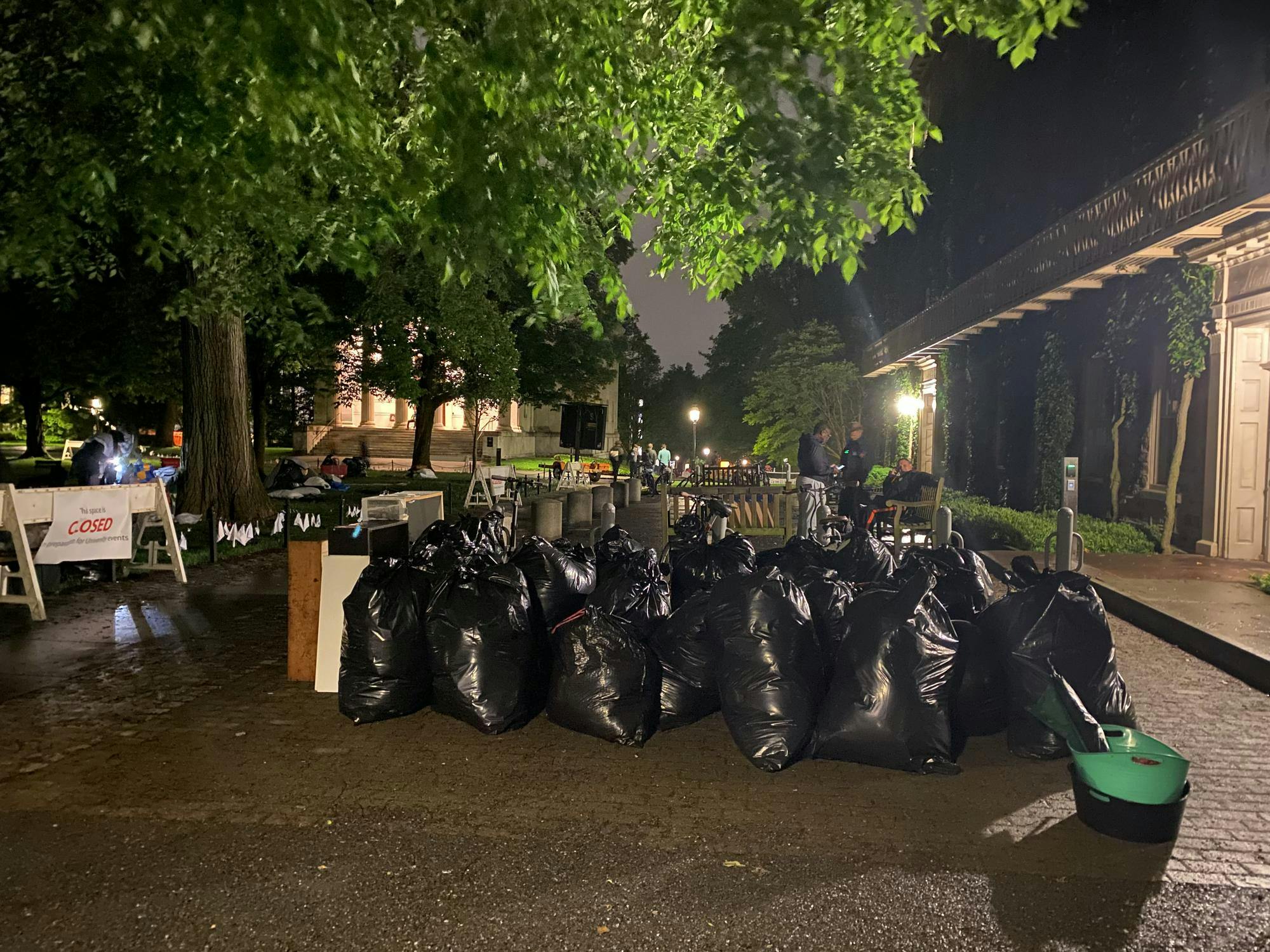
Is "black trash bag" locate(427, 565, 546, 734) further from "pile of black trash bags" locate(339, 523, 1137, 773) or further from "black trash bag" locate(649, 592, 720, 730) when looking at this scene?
"black trash bag" locate(649, 592, 720, 730)

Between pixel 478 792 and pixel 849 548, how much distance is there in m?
3.21

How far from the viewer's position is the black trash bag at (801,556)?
19.1 feet

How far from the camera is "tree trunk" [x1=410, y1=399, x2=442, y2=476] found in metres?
34.4

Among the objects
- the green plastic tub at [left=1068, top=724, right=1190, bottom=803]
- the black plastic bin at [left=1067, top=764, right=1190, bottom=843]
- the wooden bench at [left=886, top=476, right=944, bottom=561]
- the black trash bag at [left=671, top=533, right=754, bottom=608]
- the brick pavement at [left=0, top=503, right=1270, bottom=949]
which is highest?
the black trash bag at [left=671, top=533, right=754, bottom=608]

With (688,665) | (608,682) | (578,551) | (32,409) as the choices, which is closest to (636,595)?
(688,665)

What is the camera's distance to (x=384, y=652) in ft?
17.0

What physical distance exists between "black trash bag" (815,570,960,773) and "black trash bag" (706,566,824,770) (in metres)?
0.13

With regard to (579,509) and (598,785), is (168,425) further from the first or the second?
(598,785)

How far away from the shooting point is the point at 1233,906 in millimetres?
3279

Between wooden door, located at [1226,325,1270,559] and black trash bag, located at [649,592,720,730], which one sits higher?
wooden door, located at [1226,325,1270,559]

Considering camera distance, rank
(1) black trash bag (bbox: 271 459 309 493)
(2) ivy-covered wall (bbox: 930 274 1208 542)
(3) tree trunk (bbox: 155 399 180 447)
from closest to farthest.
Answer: (2) ivy-covered wall (bbox: 930 274 1208 542) < (1) black trash bag (bbox: 271 459 309 493) < (3) tree trunk (bbox: 155 399 180 447)

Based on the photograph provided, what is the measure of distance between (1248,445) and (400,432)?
153 feet

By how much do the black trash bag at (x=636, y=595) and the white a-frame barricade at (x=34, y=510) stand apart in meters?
5.43

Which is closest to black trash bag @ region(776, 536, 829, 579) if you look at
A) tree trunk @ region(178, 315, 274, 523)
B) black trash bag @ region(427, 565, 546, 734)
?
black trash bag @ region(427, 565, 546, 734)
